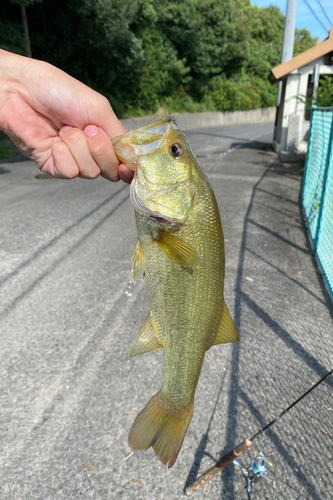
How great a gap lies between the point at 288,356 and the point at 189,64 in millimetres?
34613

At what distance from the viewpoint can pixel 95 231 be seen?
6465 millimetres

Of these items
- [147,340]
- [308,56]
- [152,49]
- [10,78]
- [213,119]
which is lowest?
[213,119]

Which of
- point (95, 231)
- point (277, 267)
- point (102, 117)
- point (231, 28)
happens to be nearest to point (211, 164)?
point (95, 231)

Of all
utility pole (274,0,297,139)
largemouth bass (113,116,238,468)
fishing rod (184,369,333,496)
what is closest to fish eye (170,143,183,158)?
largemouth bass (113,116,238,468)

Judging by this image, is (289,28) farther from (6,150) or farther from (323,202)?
(323,202)

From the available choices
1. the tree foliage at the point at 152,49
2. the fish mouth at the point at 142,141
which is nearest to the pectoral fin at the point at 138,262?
the fish mouth at the point at 142,141

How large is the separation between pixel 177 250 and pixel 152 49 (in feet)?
98.8

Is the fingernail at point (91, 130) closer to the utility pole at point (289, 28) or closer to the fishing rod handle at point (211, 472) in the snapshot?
the fishing rod handle at point (211, 472)

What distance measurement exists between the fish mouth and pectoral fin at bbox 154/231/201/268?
34cm

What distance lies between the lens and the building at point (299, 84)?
503 inches

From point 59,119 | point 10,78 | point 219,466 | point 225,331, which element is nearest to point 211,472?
point 219,466

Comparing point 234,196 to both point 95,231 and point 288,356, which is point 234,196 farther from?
Result: point 288,356

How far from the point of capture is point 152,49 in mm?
27859

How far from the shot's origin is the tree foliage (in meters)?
18.3
